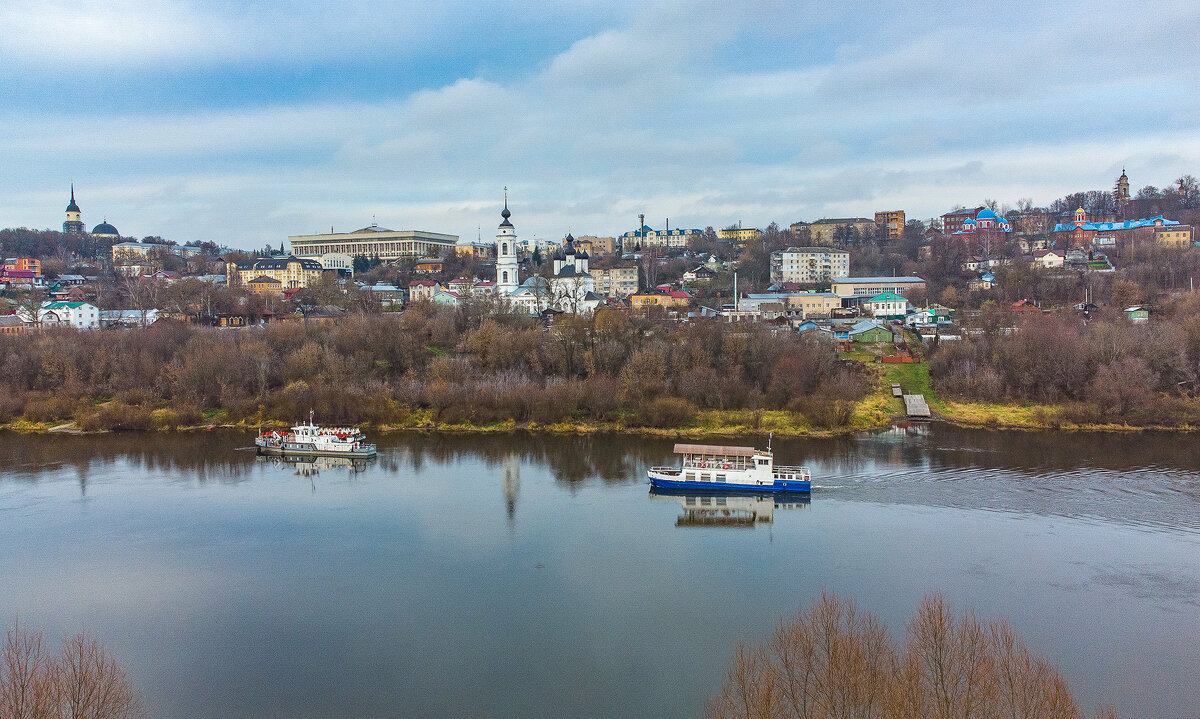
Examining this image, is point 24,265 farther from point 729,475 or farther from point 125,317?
point 729,475

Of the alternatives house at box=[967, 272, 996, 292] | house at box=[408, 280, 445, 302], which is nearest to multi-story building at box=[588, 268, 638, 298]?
house at box=[408, 280, 445, 302]

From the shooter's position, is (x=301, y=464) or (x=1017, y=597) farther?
(x=301, y=464)

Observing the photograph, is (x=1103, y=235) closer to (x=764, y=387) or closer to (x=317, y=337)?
(x=764, y=387)

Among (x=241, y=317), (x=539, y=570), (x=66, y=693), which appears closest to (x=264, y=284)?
(x=241, y=317)

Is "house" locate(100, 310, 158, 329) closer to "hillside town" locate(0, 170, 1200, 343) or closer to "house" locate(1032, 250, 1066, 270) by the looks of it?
"hillside town" locate(0, 170, 1200, 343)

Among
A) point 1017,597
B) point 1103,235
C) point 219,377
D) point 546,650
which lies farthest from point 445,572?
point 1103,235

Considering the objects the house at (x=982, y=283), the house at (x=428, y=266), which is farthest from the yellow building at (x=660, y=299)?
the house at (x=428, y=266)
